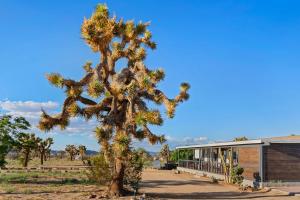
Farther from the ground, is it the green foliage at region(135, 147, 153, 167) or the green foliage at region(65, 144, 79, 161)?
the green foliage at region(65, 144, 79, 161)

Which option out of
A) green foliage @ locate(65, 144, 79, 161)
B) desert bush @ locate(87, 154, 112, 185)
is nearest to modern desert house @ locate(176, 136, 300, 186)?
desert bush @ locate(87, 154, 112, 185)

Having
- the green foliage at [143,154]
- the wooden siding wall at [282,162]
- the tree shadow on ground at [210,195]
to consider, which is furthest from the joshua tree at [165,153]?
the green foliage at [143,154]

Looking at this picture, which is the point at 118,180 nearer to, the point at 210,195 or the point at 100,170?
the point at 100,170

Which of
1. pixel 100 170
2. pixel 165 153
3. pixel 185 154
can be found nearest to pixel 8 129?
pixel 100 170

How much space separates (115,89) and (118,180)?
398cm

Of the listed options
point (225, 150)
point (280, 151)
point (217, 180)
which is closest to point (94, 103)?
point (280, 151)

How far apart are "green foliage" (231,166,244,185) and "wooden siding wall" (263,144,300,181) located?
2.16 meters

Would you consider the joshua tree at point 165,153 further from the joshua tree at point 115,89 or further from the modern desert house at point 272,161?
the joshua tree at point 115,89

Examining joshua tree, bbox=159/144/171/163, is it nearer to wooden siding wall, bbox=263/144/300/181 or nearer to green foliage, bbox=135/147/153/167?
wooden siding wall, bbox=263/144/300/181

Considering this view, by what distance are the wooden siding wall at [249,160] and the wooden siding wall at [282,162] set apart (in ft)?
2.34

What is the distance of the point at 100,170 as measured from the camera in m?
21.4

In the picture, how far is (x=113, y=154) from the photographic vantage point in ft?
68.0

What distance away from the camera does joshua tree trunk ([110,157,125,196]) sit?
68.5 feet

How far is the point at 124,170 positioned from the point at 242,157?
1144 cm
